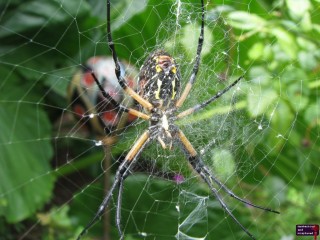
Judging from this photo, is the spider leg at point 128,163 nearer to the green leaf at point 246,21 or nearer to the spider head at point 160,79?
the spider head at point 160,79

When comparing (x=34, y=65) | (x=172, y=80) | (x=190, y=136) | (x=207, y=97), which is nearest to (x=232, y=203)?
(x=190, y=136)

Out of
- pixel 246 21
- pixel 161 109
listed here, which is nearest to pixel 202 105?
pixel 161 109

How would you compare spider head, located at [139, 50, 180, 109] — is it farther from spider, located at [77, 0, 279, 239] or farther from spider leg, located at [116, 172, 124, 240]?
spider leg, located at [116, 172, 124, 240]

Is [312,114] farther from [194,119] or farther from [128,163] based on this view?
[128,163]

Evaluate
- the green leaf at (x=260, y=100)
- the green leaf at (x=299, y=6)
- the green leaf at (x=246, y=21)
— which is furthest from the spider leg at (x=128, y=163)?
the green leaf at (x=299, y=6)

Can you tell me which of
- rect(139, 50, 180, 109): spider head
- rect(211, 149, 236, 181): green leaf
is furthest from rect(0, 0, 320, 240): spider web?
rect(139, 50, 180, 109): spider head

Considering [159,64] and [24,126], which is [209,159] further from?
[24,126]
